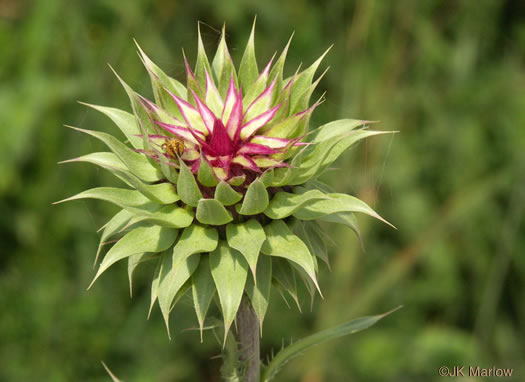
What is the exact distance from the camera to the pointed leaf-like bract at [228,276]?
2.04m

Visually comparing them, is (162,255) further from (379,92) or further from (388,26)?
(388,26)

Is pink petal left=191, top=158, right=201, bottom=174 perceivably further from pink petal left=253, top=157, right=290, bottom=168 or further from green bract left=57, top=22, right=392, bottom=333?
pink petal left=253, top=157, right=290, bottom=168

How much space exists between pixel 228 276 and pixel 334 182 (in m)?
2.97

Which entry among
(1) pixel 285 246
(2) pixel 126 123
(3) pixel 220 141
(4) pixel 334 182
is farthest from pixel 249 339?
(4) pixel 334 182

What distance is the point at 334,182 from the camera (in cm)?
496

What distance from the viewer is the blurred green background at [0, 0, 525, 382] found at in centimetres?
545

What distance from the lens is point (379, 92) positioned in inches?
251

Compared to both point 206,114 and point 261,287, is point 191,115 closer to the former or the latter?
point 206,114

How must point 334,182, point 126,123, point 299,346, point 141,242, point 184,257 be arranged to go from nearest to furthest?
1. point 184,257
2. point 141,242
3. point 126,123
4. point 299,346
5. point 334,182

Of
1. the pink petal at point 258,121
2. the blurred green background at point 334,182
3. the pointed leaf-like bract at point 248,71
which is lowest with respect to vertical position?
the blurred green background at point 334,182

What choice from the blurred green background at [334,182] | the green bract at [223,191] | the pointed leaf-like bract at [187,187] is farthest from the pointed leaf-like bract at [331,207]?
the blurred green background at [334,182]

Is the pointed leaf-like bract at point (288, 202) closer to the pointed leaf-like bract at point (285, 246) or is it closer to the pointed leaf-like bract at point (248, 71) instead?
the pointed leaf-like bract at point (285, 246)

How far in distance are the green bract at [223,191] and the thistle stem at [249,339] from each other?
199 mm

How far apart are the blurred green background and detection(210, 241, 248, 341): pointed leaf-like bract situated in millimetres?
3047
